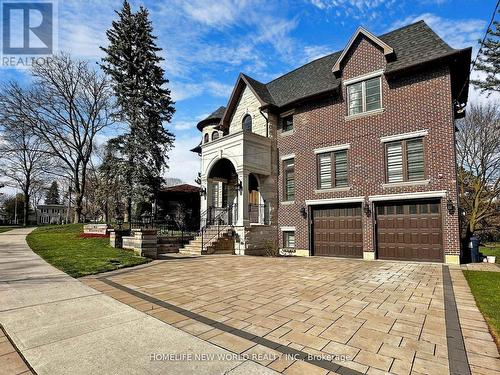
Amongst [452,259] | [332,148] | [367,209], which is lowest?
[452,259]

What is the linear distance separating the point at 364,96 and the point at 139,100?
17.4 metres

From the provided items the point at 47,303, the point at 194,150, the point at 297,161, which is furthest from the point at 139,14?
the point at 47,303

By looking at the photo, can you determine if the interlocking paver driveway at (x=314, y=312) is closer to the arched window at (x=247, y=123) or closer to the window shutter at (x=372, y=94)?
the window shutter at (x=372, y=94)

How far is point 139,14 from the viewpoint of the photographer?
25.2 m

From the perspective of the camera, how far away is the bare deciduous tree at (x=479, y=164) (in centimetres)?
2191

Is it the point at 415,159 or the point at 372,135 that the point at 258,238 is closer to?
the point at 372,135

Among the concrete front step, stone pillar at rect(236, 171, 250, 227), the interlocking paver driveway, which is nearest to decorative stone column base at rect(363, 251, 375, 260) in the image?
the interlocking paver driveway

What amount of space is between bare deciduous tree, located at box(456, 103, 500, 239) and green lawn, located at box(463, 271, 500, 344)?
15.6m

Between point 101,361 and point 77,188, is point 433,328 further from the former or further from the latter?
point 77,188

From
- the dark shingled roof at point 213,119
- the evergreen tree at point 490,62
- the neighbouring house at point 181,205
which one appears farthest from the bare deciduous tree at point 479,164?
the neighbouring house at point 181,205

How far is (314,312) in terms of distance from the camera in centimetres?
495

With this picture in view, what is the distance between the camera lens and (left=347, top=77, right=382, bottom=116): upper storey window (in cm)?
1338

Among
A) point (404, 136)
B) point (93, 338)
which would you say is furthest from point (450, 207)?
point (93, 338)

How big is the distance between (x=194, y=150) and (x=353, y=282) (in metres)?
18.9
